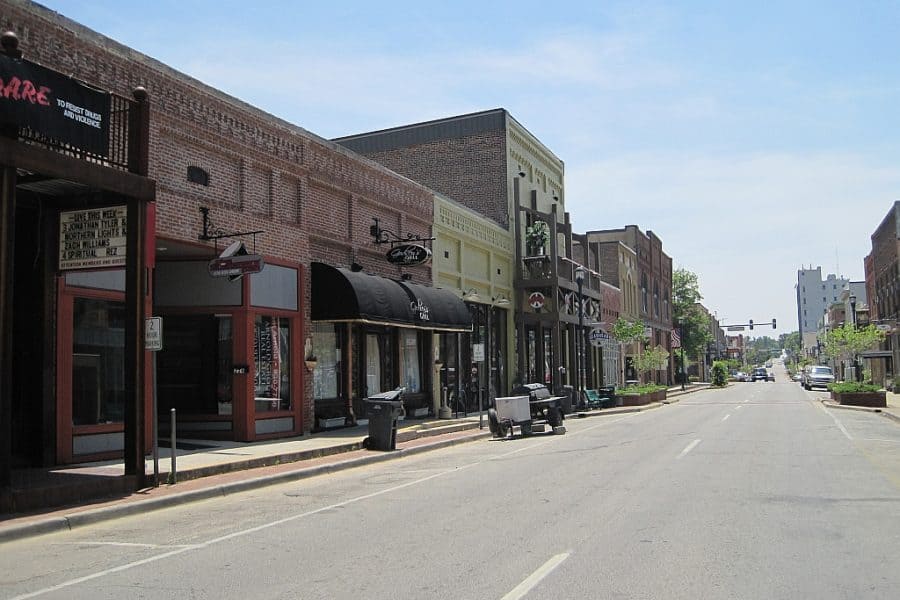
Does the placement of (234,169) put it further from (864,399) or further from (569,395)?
(864,399)

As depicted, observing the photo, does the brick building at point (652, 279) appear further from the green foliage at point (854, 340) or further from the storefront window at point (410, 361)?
the storefront window at point (410, 361)

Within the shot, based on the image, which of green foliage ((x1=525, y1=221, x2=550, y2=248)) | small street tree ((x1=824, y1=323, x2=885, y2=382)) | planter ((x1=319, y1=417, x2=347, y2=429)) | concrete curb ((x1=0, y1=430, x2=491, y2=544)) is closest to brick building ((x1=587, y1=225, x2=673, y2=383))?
small street tree ((x1=824, y1=323, x2=885, y2=382))

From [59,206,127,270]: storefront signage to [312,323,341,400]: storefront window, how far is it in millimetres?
7978

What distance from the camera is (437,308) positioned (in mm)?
24828

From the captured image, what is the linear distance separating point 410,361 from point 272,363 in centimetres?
771

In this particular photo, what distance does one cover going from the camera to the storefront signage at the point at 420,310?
23.1 metres

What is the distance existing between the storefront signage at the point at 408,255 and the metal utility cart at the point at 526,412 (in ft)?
15.0

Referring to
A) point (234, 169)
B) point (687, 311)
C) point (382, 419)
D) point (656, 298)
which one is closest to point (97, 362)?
point (234, 169)

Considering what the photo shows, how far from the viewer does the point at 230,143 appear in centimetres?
1770

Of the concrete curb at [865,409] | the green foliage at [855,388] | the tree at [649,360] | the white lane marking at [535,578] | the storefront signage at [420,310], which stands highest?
the storefront signage at [420,310]

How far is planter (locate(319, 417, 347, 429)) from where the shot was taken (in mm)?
20766

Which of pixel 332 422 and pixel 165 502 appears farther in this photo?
pixel 332 422

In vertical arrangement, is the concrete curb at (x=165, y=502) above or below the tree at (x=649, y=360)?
below

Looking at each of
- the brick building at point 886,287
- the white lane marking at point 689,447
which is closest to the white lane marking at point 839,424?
the white lane marking at point 689,447
